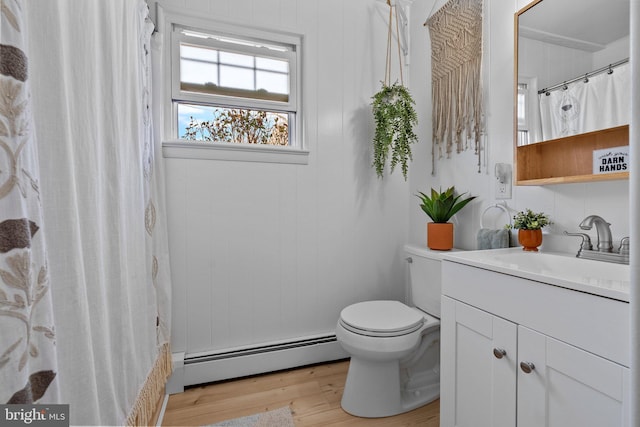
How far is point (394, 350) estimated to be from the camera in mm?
1374

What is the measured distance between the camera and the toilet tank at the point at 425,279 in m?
1.64

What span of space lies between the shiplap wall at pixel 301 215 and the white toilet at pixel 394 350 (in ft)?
1.26

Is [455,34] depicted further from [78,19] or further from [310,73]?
[78,19]

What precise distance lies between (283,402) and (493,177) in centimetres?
156

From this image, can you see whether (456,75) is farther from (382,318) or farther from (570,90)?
(382,318)

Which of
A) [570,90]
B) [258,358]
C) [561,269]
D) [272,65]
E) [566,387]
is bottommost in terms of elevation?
[258,358]

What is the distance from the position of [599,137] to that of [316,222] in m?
1.37

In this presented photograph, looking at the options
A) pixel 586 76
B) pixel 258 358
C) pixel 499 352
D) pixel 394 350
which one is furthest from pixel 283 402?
pixel 586 76

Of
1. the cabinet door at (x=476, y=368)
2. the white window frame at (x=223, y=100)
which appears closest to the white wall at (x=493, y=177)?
the cabinet door at (x=476, y=368)

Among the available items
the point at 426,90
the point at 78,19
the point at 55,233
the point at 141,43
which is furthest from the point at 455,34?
the point at 55,233

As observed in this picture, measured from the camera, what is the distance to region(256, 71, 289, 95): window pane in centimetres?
194

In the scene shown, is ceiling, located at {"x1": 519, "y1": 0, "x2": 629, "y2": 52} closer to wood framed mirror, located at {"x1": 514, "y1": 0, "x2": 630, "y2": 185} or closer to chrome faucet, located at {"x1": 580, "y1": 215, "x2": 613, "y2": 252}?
wood framed mirror, located at {"x1": 514, "y1": 0, "x2": 630, "y2": 185}

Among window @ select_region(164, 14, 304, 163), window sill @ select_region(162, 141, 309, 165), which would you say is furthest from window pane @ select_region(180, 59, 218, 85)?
window sill @ select_region(162, 141, 309, 165)

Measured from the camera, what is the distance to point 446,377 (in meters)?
1.23
